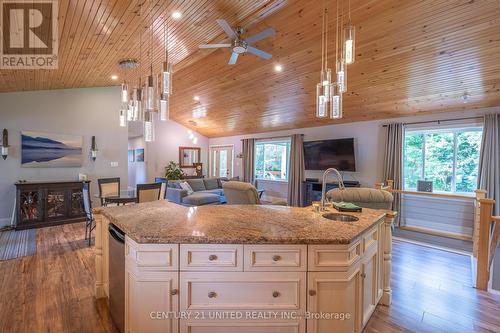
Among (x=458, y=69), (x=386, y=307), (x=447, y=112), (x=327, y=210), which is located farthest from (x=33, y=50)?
(x=447, y=112)

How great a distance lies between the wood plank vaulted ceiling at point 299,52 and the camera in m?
2.91

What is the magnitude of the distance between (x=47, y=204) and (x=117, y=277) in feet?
14.9

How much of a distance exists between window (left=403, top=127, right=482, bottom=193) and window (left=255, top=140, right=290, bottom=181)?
346cm

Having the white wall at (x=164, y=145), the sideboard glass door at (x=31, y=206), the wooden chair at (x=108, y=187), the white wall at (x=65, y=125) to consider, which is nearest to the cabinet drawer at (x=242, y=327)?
the wooden chair at (x=108, y=187)

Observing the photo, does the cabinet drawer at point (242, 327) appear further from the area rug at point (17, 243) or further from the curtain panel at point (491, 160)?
the curtain panel at point (491, 160)

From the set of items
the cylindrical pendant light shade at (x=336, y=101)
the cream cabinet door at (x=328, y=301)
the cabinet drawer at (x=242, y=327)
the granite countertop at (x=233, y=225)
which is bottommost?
the cabinet drawer at (x=242, y=327)

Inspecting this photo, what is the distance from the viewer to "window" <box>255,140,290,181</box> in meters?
8.36

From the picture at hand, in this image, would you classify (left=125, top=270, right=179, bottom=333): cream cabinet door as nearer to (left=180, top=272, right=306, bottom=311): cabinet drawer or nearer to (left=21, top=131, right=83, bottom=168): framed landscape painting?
(left=180, top=272, right=306, bottom=311): cabinet drawer

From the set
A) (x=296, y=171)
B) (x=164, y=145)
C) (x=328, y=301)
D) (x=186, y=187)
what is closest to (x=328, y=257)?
(x=328, y=301)

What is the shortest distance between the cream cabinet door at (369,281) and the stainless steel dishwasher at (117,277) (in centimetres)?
185

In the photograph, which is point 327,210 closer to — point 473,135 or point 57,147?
point 473,135

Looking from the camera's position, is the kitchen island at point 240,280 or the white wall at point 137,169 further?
the white wall at point 137,169

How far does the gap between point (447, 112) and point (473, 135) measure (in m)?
0.64

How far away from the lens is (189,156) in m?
10.1
